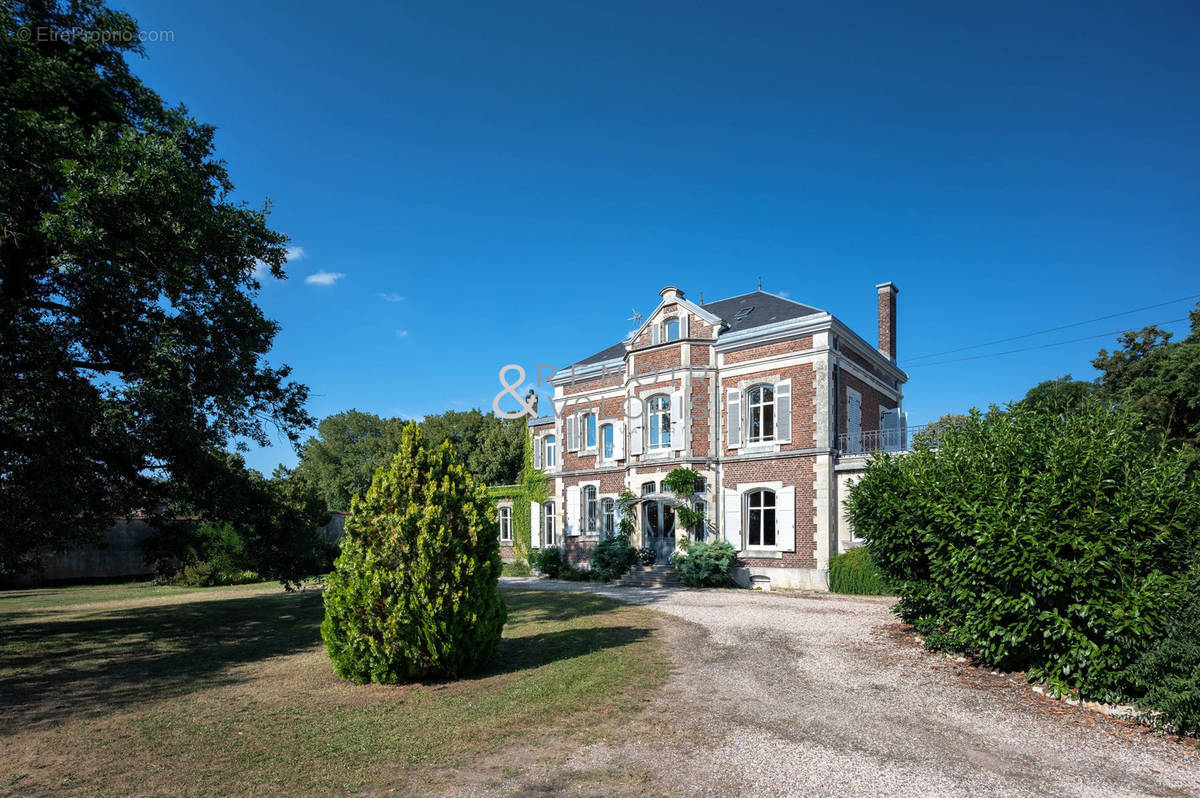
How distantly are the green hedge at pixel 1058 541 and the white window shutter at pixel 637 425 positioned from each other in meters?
14.1

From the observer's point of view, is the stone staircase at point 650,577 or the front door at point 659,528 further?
the front door at point 659,528

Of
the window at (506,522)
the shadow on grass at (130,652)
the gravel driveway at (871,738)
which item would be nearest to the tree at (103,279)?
the shadow on grass at (130,652)

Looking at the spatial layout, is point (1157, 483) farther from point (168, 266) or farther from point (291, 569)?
point (291, 569)

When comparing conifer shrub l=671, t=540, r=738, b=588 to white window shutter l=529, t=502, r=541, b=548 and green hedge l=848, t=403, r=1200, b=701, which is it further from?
green hedge l=848, t=403, r=1200, b=701

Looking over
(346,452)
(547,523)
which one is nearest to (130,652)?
(547,523)

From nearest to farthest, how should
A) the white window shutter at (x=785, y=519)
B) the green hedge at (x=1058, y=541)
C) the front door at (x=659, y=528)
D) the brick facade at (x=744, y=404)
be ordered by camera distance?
the green hedge at (x=1058, y=541) → the brick facade at (x=744, y=404) → the white window shutter at (x=785, y=519) → the front door at (x=659, y=528)

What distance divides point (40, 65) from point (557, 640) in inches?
480

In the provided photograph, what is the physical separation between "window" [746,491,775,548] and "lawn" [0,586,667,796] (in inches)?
324

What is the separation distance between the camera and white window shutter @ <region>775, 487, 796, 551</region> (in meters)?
19.6

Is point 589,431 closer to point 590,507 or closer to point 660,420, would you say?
point 590,507

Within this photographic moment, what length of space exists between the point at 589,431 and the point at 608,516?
3718 millimetres

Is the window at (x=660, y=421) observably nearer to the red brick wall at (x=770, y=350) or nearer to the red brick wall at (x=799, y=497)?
the red brick wall at (x=770, y=350)

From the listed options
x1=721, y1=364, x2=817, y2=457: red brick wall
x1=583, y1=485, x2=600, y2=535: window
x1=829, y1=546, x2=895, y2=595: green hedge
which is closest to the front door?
x1=583, y1=485, x2=600, y2=535: window

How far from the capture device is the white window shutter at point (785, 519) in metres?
19.6
